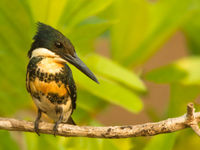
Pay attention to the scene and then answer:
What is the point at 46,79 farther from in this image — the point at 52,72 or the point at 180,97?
the point at 180,97

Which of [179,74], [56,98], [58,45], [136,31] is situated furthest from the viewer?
[136,31]

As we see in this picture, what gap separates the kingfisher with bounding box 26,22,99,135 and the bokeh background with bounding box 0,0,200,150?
0.04 metres

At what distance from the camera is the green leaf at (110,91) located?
0.94 m

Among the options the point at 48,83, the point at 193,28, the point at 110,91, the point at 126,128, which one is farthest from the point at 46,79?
the point at 193,28

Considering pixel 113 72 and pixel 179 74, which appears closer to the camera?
pixel 113 72

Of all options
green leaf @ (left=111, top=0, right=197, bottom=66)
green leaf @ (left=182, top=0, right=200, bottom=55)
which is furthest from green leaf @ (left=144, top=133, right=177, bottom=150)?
green leaf @ (left=182, top=0, right=200, bottom=55)

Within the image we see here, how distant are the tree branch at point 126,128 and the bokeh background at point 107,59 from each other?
0.17ft

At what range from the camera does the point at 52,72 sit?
3.01 ft

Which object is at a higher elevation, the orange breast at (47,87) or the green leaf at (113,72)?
the green leaf at (113,72)

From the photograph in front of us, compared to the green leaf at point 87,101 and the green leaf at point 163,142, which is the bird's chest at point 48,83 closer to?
the green leaf at point 87,101

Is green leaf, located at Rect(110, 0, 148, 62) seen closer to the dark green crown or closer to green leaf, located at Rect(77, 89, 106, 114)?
green leaf, located at Rect(77, 89, 106, 114)

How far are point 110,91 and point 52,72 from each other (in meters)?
0.12

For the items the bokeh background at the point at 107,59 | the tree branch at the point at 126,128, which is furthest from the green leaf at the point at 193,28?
the tree branch at the point at 126,128

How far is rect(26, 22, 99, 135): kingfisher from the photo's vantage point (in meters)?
0.86
